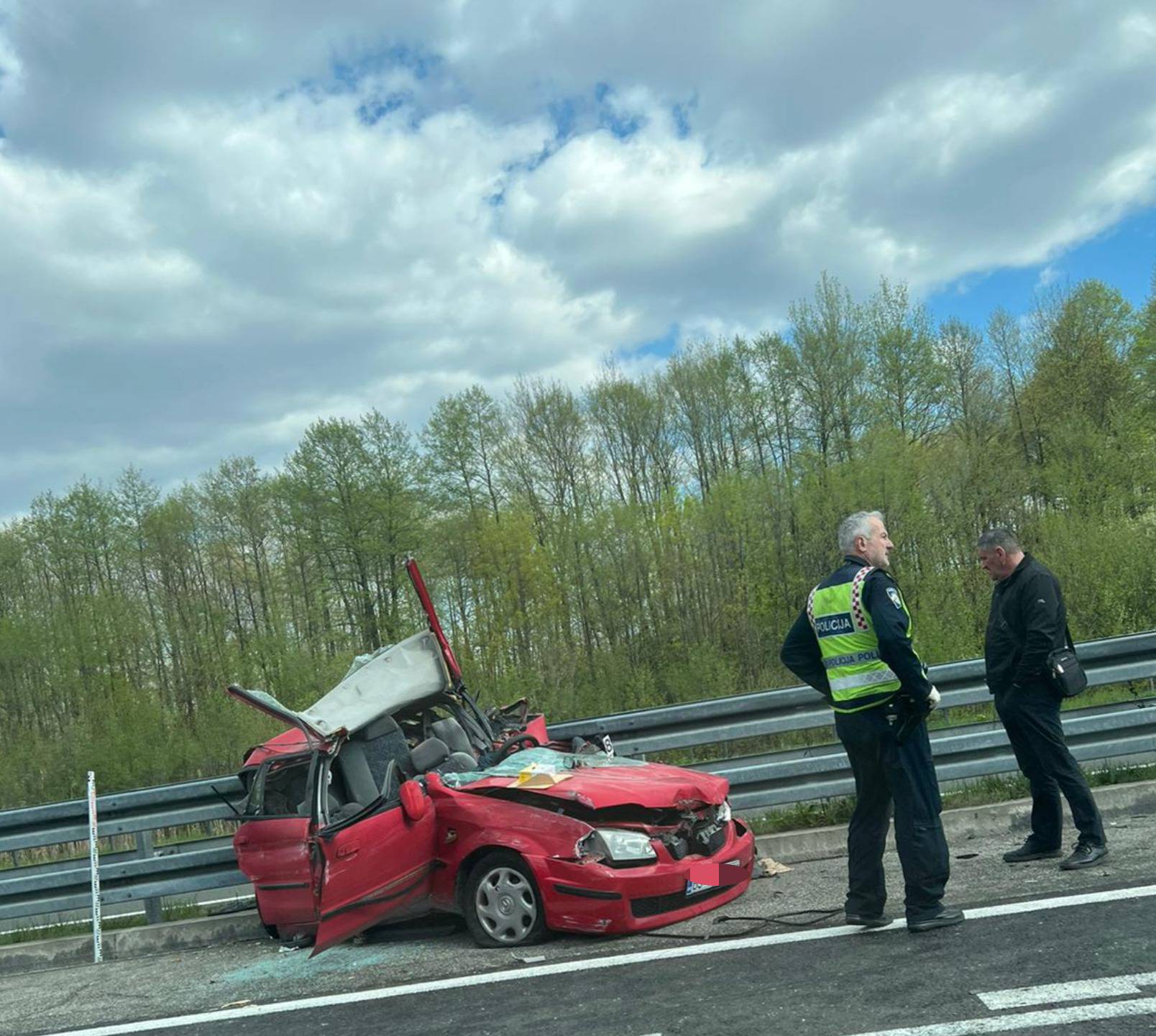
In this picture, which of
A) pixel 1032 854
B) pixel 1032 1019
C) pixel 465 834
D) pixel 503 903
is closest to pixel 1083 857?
pixel 1032 854

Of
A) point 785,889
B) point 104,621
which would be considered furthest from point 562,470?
point 785,889

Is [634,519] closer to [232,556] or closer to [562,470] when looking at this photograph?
[562,470]

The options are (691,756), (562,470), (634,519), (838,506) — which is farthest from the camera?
(562,470)

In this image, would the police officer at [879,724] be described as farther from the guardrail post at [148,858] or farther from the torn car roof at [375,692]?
the guardrail post at [148,858]

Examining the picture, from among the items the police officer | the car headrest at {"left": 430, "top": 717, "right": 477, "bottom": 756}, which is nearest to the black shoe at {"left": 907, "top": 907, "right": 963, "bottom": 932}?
the police officer

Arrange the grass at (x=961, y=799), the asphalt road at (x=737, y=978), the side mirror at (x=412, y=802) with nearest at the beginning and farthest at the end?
1. the asphalt road at (x=737, y=978)
2. the side mirror at (x=412, y=802)
3. the grass at (x=961, y=799)

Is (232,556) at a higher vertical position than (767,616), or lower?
higher

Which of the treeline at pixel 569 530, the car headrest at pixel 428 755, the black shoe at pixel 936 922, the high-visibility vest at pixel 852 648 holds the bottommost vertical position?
the black shoe at pixel 936 922

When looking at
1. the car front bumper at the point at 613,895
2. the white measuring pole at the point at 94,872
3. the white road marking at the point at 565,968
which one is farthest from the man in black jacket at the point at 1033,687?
the white measuring pole at the point at 94,872

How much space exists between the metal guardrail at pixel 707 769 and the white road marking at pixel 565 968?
2.16 metres

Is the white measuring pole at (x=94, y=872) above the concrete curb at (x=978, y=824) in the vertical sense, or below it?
above

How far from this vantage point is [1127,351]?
37.2m

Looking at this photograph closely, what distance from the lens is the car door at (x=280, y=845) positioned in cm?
687

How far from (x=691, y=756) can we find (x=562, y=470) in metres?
32.6
